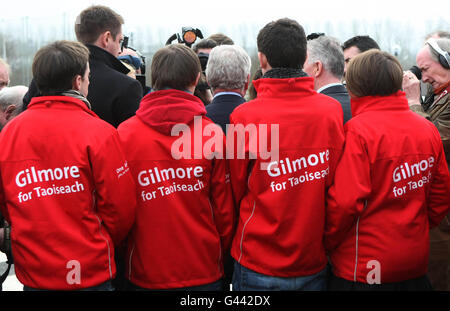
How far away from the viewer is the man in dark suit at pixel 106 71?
299 centimetres

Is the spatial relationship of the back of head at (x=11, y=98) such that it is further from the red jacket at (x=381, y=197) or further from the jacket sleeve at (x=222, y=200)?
the red jacket at (x=381, y=197)

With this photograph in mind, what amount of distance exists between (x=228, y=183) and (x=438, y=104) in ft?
4.73

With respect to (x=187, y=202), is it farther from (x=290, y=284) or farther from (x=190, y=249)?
(x=290, y=284)

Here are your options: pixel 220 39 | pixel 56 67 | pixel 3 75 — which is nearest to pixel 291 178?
pixel 56 67

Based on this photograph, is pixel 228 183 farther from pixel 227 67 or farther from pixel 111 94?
pixel 111 94

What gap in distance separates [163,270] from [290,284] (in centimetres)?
58

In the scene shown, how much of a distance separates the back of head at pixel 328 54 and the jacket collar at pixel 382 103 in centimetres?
51

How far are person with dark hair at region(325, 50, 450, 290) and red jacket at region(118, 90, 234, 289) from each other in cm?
58

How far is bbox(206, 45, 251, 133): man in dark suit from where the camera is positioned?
9.30 ft

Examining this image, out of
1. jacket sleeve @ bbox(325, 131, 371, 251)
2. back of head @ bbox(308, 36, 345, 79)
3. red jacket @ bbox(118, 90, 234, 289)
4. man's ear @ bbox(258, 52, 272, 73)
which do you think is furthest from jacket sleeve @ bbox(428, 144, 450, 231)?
red jacket @ bbox(118, 90, 234, 289)

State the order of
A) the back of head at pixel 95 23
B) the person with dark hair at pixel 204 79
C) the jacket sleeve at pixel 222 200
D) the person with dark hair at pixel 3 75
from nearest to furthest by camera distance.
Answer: the jacket sleeve at pixel 222 200, the back of head at pixel 95 23, the person with dark hair at pixel 204 79, the person with dark hair at pixel 3 75

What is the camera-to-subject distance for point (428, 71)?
3172mm

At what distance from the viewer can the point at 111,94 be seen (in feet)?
9.78

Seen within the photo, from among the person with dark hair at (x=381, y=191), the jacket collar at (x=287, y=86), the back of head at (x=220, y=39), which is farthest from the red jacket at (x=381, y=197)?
the back of head at (x=220, y=39)
